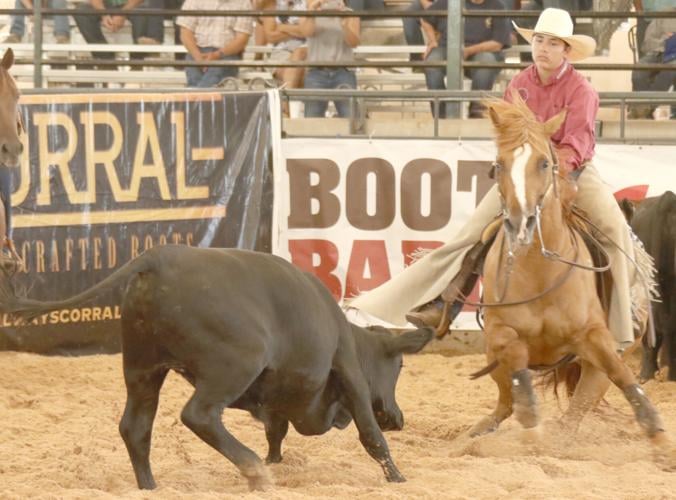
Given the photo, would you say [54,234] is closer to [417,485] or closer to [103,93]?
Result: [103,93]

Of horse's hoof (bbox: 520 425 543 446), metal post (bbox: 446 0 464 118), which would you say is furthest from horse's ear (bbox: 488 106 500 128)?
metal post (bbox: 446 0 464 118)

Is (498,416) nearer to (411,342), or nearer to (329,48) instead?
(411,342)

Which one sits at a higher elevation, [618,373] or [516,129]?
[516,129]

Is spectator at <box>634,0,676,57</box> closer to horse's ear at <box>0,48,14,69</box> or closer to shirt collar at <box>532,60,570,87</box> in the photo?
shirt collar at <box>532,60,570,87</box>

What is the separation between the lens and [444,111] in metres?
11.8

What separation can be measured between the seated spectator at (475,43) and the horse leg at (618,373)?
544 cm

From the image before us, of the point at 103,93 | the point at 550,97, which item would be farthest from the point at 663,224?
the point at 103,93

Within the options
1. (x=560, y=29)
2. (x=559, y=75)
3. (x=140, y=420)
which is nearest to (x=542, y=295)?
(x=559, y=75)

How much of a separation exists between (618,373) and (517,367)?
487mm

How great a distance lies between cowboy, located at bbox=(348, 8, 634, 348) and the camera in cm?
672

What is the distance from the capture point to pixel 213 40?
40.2 feet

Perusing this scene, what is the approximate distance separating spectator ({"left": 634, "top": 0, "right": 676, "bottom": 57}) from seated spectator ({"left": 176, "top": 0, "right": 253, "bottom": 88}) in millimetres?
3571

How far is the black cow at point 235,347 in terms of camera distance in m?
5.14

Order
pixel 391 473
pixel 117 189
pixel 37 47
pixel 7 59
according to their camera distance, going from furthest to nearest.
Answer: pixel 37 47
pixel 117 189
pixel 7 59
pixel 391 473
